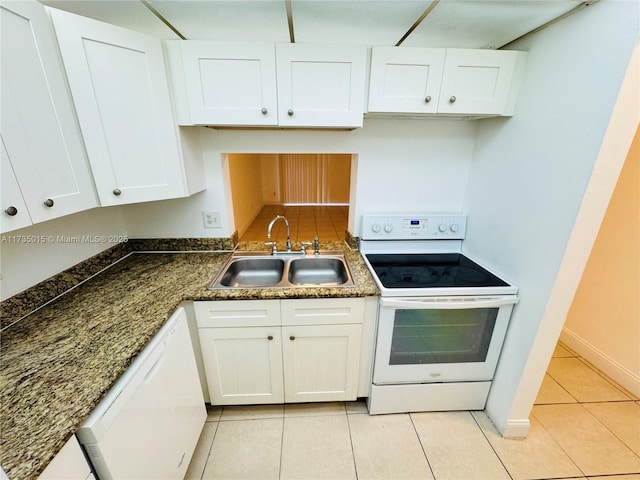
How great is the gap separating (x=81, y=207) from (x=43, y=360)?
58 centimetres

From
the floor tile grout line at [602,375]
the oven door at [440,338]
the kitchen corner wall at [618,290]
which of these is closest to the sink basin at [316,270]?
the oven door at [440,338]

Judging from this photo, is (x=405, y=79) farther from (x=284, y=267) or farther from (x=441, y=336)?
(x=441, y=336)

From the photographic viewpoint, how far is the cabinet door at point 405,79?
4.13 feet

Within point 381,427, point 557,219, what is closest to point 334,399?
point 381,427

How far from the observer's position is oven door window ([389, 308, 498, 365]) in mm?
1419

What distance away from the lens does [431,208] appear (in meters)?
1.83

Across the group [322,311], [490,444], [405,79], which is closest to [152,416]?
[322,311]

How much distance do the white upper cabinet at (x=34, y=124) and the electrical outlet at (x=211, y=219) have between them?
0.75m

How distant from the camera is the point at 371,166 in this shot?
1724 millimetres

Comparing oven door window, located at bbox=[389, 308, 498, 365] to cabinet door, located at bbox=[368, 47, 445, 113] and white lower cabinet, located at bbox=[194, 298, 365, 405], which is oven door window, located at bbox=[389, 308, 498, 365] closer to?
white lower cabinet, located at bbox=[194, 298, 365, 405]

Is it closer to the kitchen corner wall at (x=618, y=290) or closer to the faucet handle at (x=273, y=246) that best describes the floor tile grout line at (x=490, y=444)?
the kitchen corner wall at (x=618, y=290)

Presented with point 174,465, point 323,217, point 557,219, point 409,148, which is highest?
point 409,148

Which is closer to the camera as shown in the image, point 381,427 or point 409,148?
point 381,427

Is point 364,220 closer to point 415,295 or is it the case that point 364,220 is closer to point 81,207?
point 415,295
